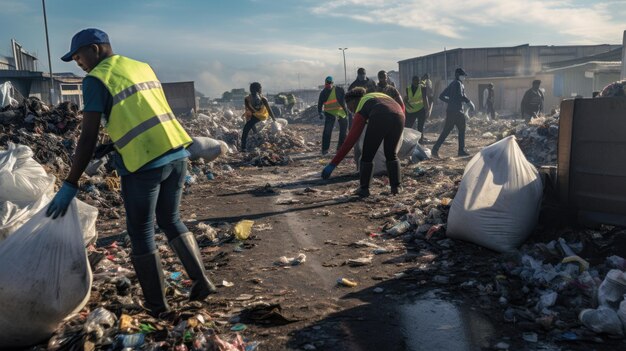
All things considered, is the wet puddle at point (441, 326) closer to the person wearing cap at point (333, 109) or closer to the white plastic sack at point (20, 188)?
the white plastic sack at point (20, 188)

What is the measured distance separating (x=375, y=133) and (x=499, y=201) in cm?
240

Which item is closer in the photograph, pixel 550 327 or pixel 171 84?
pixel 550 327

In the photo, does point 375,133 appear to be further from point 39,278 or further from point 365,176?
point 39,278

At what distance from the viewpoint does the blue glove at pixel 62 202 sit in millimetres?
2648

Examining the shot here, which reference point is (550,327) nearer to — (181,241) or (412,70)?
(181,241)

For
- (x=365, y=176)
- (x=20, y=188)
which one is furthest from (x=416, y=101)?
(x=20, y=188)

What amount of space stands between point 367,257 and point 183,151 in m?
1.85

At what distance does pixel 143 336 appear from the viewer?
2.61 metres

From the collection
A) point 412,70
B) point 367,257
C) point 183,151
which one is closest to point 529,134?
point 367,257

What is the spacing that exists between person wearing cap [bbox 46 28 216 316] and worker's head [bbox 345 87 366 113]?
375 centimetres

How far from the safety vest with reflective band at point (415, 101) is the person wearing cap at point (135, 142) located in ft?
28.7

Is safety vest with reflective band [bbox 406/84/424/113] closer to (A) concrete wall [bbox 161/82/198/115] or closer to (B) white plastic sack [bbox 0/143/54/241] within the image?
(B) white plastic sack [bbox 0/143/54/241]

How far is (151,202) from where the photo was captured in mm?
2822


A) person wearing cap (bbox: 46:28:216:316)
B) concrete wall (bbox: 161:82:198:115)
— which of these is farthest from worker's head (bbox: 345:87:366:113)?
concrete wall (bbox: 161:82:198:115)
